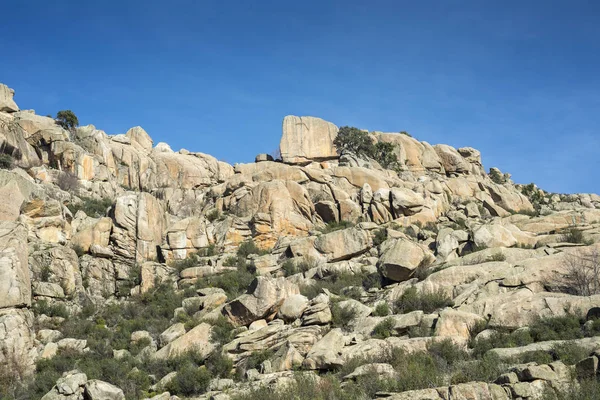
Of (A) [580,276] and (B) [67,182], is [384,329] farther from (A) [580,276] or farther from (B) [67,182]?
(B) [67,182]

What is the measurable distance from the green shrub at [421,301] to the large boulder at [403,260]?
7.61 feet

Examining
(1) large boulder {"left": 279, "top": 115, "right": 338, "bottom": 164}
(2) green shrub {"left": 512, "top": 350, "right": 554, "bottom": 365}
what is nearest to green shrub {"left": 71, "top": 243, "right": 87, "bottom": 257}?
(1) large boulder {"left": 279, "top": 115, "right": 338, "bottom": 164}

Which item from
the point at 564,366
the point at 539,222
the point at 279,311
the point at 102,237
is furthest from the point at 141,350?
the point at 539,222

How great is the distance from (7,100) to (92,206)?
16.4 meters

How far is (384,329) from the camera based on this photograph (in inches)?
839

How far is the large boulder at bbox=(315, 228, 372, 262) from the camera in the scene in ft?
104

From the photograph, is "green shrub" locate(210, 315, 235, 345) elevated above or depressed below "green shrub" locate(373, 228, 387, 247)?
below

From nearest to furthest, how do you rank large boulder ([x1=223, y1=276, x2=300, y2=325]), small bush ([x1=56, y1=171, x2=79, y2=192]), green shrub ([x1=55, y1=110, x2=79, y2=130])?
large boulder ([x1=223, y1=276, x2=300, y2=325]), small bush ([x1=56, y1=171, x2=79, y2=192]), green shrub ([x1=55, y1=110, x2=79, y2=130])

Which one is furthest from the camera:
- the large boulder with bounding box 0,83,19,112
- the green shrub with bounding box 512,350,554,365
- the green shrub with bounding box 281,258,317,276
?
the large boulder with bounding box 0,83,19,112

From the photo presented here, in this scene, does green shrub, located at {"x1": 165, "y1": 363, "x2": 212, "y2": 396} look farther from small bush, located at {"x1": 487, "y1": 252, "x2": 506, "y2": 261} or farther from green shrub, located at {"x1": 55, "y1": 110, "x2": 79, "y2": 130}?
green shrub, located at {"x1": 55, "y1": 110, "x2": 79, "y2": 130}

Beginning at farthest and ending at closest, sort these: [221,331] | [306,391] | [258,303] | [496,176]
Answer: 1. [496,176]
2. [258,303]
3. [221,331]
4. [306,391]

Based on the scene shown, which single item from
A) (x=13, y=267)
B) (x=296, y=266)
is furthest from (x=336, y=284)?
(x=13, y=267)

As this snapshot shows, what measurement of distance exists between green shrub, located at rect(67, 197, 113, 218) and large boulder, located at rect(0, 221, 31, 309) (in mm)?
9693

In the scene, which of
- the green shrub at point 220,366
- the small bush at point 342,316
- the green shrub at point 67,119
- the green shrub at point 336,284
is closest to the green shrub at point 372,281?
the green shrub at point 336,284
